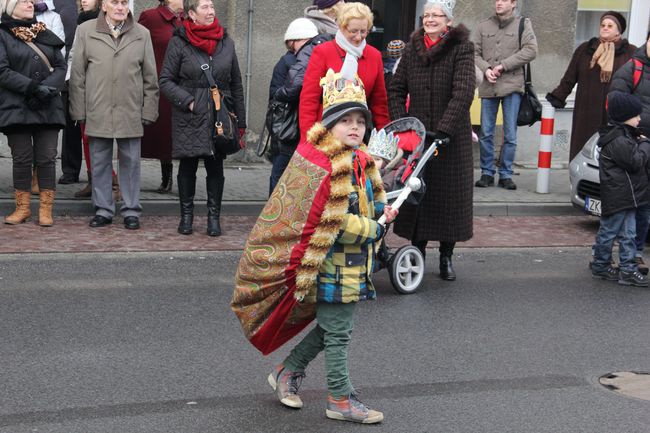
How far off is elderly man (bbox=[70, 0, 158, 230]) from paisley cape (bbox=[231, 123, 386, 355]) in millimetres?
4803

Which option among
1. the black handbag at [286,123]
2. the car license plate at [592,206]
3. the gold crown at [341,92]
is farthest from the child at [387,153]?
the car license plate at [592,206]

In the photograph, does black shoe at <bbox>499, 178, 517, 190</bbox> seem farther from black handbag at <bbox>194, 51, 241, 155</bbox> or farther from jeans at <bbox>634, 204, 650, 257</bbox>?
black handbag at <bbox>194, 51, 241, 155</bbox>

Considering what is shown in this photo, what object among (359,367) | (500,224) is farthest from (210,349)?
(500,224)

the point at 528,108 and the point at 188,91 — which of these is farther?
the point at 528,108

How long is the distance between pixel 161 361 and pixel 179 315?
40.4 inches

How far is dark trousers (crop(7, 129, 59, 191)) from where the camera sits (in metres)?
10.2

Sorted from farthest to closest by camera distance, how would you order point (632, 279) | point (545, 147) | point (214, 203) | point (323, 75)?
1. point (545, 147)
2. point (214, 203)
3. point (632, 279)
4. point (323, 75)

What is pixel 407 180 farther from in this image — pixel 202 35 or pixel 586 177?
pixel 586 177

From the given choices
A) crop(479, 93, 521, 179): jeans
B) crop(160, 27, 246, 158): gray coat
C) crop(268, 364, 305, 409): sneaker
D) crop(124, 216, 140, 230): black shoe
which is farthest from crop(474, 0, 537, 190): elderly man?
crop(268, 364, 305, 409): sneaker

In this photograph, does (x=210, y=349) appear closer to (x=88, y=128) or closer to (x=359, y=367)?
(x=359, y=367)

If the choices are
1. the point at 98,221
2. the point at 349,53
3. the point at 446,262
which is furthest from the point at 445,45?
the point at 98,221

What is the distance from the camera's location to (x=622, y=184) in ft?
30.5

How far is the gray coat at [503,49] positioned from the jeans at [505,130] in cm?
12

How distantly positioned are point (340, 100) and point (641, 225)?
4.77 meters
